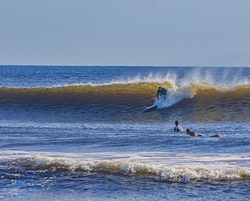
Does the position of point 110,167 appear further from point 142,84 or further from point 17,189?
point 142,84

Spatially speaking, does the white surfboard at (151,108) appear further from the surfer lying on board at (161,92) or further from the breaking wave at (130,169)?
the breaking wave at (130,169)

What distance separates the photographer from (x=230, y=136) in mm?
16781

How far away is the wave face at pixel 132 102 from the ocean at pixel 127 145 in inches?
1.9

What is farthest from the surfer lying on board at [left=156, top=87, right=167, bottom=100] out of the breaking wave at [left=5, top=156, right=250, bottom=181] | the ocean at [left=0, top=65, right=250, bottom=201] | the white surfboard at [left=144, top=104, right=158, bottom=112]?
the breaking wave at [left=5, top=156, right=250, bottom=181]

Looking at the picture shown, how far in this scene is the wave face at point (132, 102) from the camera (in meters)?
24.1

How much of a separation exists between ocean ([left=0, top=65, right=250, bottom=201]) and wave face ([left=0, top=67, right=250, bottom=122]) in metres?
0.05

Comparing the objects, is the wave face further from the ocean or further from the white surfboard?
the white surfboard

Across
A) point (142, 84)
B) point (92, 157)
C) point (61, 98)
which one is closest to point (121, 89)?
point (142, 84)

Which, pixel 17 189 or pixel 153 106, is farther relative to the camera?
pixel 153 106

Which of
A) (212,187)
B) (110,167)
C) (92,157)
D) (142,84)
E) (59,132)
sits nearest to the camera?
(212,187)

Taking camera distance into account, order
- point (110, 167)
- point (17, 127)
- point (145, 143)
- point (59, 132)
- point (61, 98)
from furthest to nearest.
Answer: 1. point (61, 98)
2. point (17, 127)
3. point (59, 132)
4. point (145, 143)
5. point (110, 167)

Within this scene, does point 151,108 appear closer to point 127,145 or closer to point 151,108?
point 151,108

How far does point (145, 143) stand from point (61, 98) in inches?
575

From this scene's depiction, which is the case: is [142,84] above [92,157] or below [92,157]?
above
